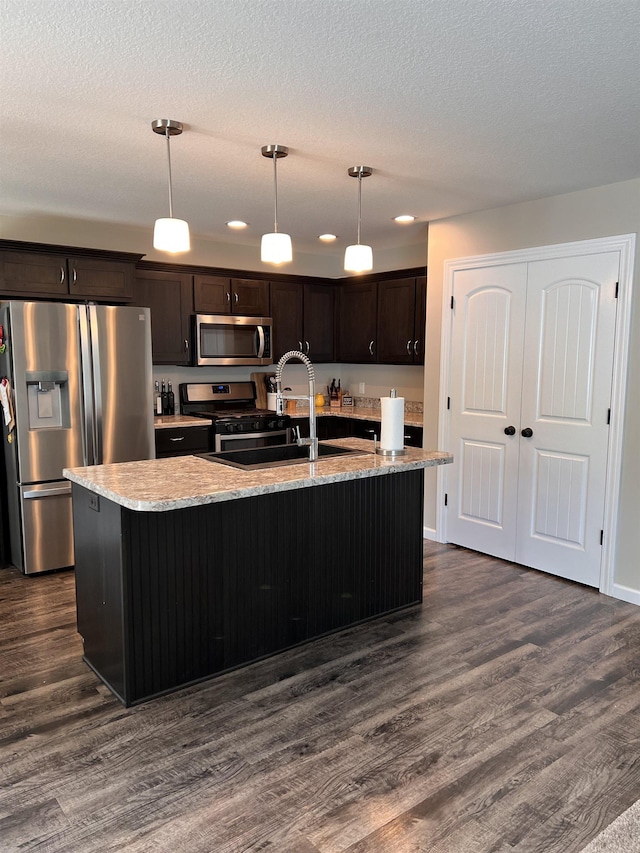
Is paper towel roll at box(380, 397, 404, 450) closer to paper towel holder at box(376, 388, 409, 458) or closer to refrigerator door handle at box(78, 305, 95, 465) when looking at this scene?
paper towel holder at box(376, 388, 409, 458)

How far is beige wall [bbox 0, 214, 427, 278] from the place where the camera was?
4598 millimetres

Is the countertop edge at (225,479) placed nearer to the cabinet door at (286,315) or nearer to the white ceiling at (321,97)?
the white ceiling at (321,97)

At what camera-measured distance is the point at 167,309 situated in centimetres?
512

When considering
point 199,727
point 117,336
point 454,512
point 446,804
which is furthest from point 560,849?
point 117,336

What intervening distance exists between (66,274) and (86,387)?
85 cm

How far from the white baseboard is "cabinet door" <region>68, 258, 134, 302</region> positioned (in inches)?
152

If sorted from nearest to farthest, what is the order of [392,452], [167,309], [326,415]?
1. [392,452]
2. [167,309]
3. [326,415]

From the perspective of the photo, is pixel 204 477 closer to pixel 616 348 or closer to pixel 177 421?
pixel 177 421

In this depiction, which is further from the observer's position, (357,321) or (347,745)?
(357,321)

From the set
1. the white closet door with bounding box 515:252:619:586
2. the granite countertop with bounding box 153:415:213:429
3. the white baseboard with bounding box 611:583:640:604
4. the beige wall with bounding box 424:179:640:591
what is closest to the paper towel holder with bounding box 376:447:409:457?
the white closet door with bounding box 515:252:619:586

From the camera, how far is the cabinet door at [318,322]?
236 inches

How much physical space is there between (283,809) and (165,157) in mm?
2899

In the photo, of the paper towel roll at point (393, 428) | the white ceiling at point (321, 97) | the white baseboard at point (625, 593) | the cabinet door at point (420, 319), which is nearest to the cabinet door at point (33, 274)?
the white ceiling at point (321, 97)

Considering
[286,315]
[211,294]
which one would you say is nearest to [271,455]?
[211,294]
